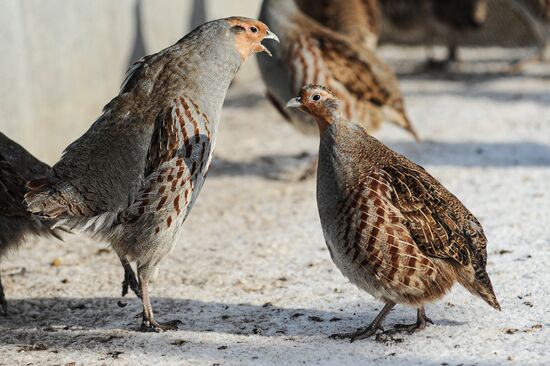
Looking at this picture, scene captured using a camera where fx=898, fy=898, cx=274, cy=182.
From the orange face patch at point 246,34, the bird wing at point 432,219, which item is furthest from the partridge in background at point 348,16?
the bird wing at point 432,219

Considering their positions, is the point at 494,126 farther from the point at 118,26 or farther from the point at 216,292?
the point at 216,292

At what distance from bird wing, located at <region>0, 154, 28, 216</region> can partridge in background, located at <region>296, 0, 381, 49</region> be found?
5320 millimetres

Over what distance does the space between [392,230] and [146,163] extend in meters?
1.30

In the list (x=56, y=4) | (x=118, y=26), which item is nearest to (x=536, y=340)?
(x=56, y=4)

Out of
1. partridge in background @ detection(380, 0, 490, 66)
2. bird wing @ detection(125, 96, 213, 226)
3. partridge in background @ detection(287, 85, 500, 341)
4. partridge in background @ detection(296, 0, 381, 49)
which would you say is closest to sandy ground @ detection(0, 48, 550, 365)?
partridge in background @ detection(287, 85, 500, 341)

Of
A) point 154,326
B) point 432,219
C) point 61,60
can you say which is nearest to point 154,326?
point 154,326

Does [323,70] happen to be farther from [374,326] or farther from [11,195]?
[374,326]

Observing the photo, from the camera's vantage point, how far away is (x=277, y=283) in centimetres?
542

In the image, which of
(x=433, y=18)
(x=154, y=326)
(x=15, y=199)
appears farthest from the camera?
(x=433, y=18)

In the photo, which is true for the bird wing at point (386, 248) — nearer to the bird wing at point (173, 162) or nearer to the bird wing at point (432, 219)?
the bird wing at point (432, 219)

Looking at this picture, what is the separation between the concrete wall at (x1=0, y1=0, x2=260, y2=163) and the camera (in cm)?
671

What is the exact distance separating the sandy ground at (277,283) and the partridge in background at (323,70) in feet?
2.21

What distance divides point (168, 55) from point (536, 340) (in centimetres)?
237

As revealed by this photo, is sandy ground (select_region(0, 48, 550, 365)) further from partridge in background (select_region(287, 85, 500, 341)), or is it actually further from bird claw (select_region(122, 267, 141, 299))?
partridge in background (select_region(287, 85, 500, 341))
